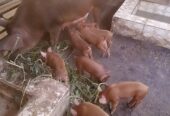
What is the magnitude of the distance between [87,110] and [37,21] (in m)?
0.81

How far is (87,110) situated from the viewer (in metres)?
1.47

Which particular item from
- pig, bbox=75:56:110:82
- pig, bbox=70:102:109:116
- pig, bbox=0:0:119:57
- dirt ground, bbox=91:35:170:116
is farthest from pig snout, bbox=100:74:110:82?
pig, bbox=0:0:119:57

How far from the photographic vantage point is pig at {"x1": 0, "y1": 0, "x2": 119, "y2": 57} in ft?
6.35

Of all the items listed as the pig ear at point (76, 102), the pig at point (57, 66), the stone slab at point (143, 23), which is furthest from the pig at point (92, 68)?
the stone slab at point (143, 23)

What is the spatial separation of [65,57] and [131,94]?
25.9 inches

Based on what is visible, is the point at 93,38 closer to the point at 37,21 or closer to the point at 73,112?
the point at 37,21

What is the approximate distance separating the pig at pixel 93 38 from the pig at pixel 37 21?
0.10 m

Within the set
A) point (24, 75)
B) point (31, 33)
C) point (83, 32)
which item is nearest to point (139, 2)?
point (83, 32)

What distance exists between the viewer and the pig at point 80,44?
193 cm

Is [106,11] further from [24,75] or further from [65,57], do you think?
[24,75]

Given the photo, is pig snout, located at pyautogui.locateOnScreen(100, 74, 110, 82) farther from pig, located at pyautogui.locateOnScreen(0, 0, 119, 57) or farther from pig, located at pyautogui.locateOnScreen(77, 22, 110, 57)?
pig, located at pyautogui.locateOnScreen(0, 0, 119, 57)

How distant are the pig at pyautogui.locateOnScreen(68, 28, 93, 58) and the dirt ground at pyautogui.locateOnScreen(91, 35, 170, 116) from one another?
0.20 meters

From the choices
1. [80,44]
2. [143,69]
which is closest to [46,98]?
[80,44]

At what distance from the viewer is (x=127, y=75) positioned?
1979 mm
